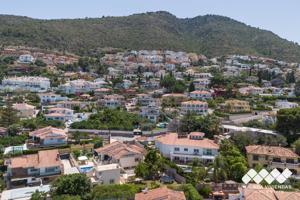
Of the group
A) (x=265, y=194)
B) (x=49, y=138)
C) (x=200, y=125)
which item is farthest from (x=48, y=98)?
(x=265, y=194)

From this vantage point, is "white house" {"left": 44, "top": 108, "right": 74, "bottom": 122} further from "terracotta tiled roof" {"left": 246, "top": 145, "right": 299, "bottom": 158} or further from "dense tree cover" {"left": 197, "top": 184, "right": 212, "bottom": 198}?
"dense tree cover" {"left": 197, "top": 184, "right": 212, "bottom": 198}

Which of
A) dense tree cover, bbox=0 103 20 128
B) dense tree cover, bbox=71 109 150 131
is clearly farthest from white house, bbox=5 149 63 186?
dense tree cover, bbox=0 103 20 128

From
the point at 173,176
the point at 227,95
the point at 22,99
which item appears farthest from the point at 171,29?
the point at 173,176

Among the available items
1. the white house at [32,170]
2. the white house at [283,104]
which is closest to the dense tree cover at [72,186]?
the white house at [32,170]

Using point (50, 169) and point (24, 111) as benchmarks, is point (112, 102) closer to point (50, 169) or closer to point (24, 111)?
point (24, 111)

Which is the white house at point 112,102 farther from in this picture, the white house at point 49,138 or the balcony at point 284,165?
the balcony at point 284,165

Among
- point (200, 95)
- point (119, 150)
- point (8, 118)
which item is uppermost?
point (200, 95)
